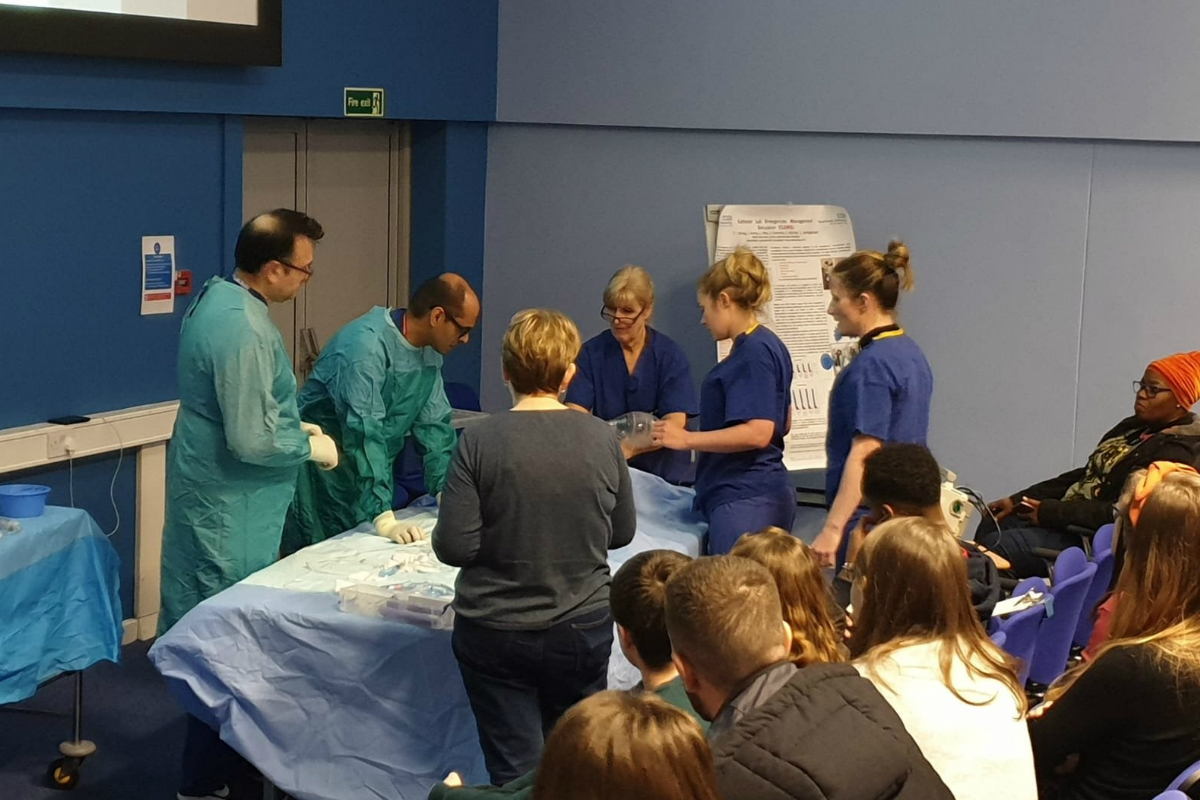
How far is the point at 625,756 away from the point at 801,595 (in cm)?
97

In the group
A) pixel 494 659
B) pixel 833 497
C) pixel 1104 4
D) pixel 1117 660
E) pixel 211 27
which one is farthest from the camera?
pixel 1104 4

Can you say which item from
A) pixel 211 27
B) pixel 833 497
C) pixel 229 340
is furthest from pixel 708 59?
pixel 229 340

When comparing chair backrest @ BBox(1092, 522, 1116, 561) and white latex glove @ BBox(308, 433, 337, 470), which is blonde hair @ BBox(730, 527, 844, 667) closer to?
white latex glove @ BBox(308, 433, 337, 470)

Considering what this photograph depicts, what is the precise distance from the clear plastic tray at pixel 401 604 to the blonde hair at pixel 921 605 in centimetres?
108

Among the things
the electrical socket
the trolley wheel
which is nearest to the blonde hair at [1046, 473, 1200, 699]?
the trolley wheel

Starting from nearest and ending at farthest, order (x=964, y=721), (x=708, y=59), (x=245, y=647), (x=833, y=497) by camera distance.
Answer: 1. (x=964, y=721)
2. (x=245, y=647)
3. (x=833, y=497)
4. (x=708, y=59)

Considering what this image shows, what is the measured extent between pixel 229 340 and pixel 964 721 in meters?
1.94

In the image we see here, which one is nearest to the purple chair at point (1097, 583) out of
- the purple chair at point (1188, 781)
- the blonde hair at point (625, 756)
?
the purple chair at point (1188, 781)

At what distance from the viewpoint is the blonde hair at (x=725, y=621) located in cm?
189

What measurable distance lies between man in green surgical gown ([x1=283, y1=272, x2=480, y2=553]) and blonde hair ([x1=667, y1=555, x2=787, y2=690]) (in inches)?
66.1

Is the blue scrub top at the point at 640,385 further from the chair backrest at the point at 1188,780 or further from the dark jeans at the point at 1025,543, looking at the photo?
the chair backrest at the point at 1188,780

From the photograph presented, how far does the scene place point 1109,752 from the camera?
2.34 m

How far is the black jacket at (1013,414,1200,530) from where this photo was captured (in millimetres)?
4238

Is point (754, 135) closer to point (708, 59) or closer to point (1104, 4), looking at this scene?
point (708, 59)
